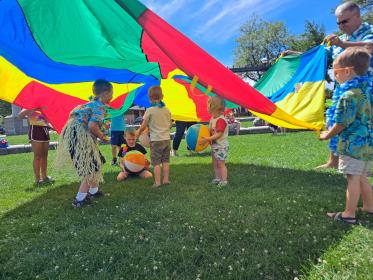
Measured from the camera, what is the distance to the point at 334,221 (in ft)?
10.7

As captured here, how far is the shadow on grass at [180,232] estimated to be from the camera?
2.61 m

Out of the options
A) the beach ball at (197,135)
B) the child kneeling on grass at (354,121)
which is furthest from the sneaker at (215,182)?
the child kneeling on grass at (354,121)

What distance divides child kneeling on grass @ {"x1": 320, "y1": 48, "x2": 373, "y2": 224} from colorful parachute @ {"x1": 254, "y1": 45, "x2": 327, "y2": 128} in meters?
1.60

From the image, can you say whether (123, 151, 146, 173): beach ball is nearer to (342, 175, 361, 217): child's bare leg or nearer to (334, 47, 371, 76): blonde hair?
(342, 175, 361, 217): child's bare leg

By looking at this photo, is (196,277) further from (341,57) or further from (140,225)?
(341,57)

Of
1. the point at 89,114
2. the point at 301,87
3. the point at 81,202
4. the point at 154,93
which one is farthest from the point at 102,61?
the point at 301,87

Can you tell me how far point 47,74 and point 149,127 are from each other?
2.47 metres

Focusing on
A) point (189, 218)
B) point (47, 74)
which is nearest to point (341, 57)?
point (189, 218)

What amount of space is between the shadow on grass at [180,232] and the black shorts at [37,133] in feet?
4.31

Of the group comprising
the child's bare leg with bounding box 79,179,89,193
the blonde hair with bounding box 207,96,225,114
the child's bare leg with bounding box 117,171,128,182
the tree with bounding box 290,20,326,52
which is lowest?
the child's bare leg with bounding box 117,171,128,182

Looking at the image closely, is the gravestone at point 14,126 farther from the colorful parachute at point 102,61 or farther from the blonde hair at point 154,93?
the blonde hair at point 154,93

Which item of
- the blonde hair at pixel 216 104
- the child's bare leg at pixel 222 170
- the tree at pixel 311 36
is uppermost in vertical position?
the tree at pixel 311 36

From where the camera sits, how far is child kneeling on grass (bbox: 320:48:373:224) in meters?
3.16

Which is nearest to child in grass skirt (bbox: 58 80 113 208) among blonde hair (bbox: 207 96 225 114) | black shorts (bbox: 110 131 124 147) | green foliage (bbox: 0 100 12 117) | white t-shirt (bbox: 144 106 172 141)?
white t-shirt (bbox: 144 106 172 141)
